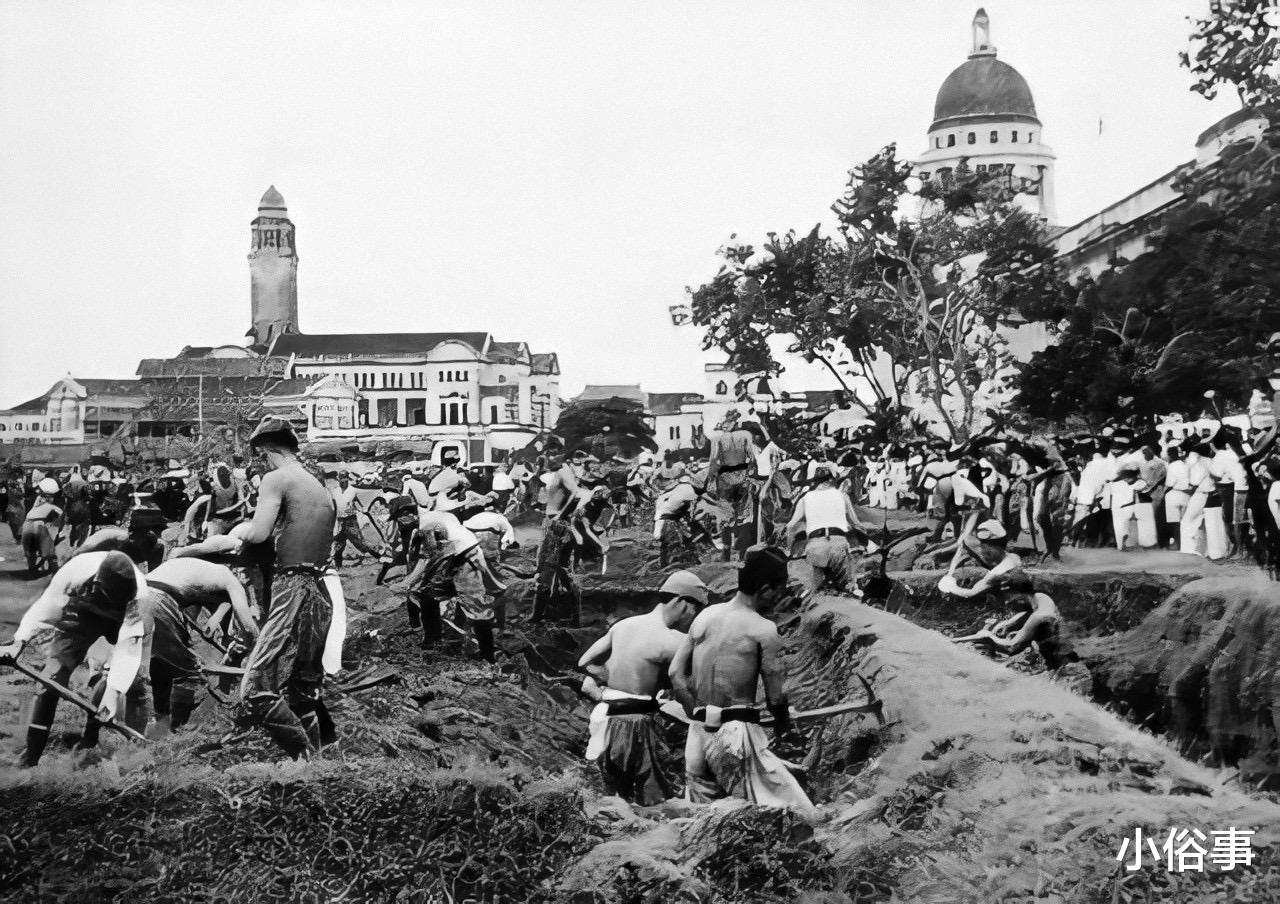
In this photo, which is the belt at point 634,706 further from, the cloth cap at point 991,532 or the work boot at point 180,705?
the cloth cap at point 991,532

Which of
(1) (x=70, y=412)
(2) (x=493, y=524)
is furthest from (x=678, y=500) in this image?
(1) (x=70, y=412)

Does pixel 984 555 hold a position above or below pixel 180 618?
above

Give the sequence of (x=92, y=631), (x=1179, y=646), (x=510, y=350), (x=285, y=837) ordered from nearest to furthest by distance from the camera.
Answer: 1. (x=285, y=837)
2. (x=92, y=631)
3. (x=1179, y=646)
4. (x=510, y=350)

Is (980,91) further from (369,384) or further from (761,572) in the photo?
(369,384)

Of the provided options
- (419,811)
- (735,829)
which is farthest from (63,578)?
(735,829)

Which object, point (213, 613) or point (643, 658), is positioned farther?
point (213, 613)

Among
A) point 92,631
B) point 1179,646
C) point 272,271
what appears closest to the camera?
point 92,631

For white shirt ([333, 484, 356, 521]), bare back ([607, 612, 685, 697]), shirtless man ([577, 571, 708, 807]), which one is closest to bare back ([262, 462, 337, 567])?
white shirt ([333, 484, 356, 521])

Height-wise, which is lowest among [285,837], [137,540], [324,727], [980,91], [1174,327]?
[285,837]
